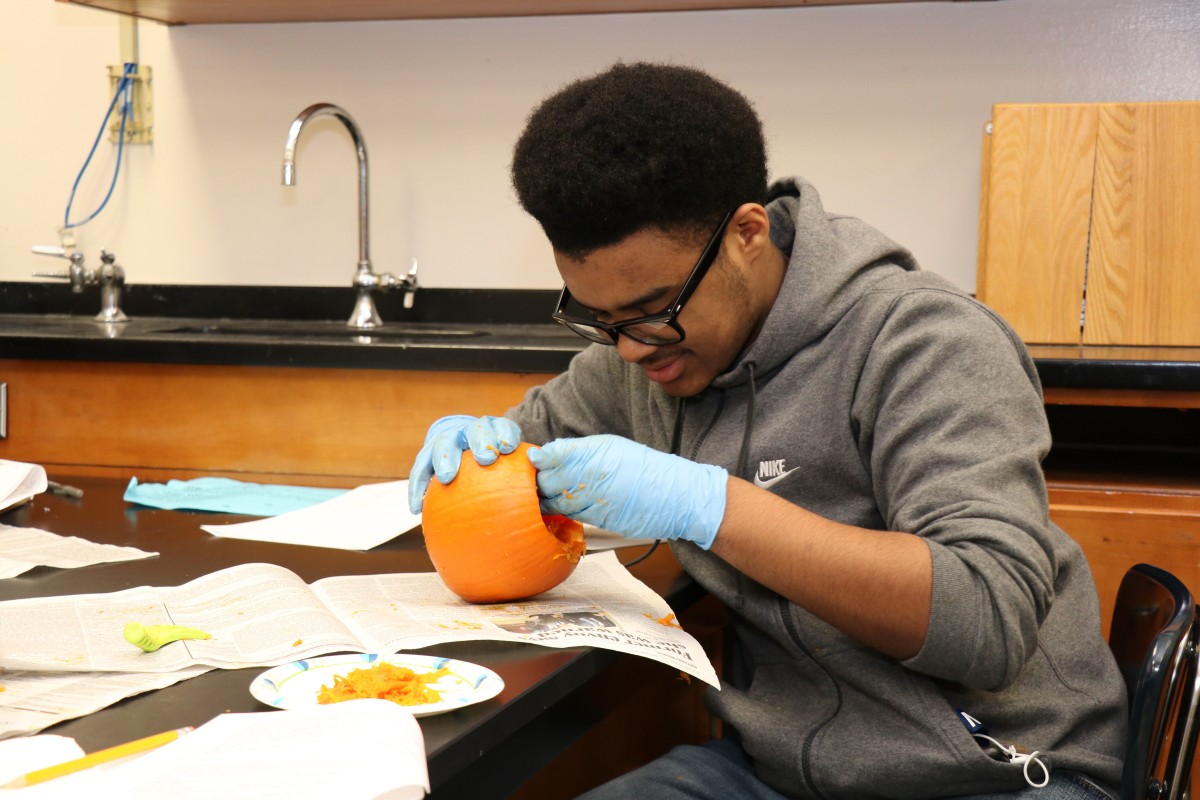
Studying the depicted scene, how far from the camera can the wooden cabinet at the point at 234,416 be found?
2.21 metres

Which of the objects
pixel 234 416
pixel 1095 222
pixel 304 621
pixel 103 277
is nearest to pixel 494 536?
pixel 304 621

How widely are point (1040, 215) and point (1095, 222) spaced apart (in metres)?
0.10

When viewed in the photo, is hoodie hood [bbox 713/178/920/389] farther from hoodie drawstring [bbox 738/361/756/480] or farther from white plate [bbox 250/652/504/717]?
white plate [bbox 250/652/504/717]

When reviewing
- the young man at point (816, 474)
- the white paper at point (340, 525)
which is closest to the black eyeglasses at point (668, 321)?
the young man at point (816, 474)

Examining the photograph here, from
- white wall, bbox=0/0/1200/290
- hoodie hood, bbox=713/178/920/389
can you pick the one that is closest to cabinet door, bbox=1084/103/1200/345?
white wall, bbox=0/0/1200/290

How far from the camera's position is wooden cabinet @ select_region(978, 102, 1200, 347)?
6.70 feet

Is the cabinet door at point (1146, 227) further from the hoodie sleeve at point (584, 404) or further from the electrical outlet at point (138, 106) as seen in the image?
the electrical outlet at point (138, 106)

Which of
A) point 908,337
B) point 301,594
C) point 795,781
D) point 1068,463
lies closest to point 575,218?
point 908,337

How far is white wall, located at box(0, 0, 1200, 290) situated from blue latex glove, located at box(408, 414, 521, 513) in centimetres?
148

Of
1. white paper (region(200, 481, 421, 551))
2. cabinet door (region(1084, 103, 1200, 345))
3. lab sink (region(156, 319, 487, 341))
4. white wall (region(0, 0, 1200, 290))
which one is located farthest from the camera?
lab sink (region(156, 319, 487, 341))

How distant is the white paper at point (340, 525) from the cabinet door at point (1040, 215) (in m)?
1.26

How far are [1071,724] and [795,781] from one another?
276 mm

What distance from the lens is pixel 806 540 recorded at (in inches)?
40.3

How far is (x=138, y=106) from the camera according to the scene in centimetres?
290
